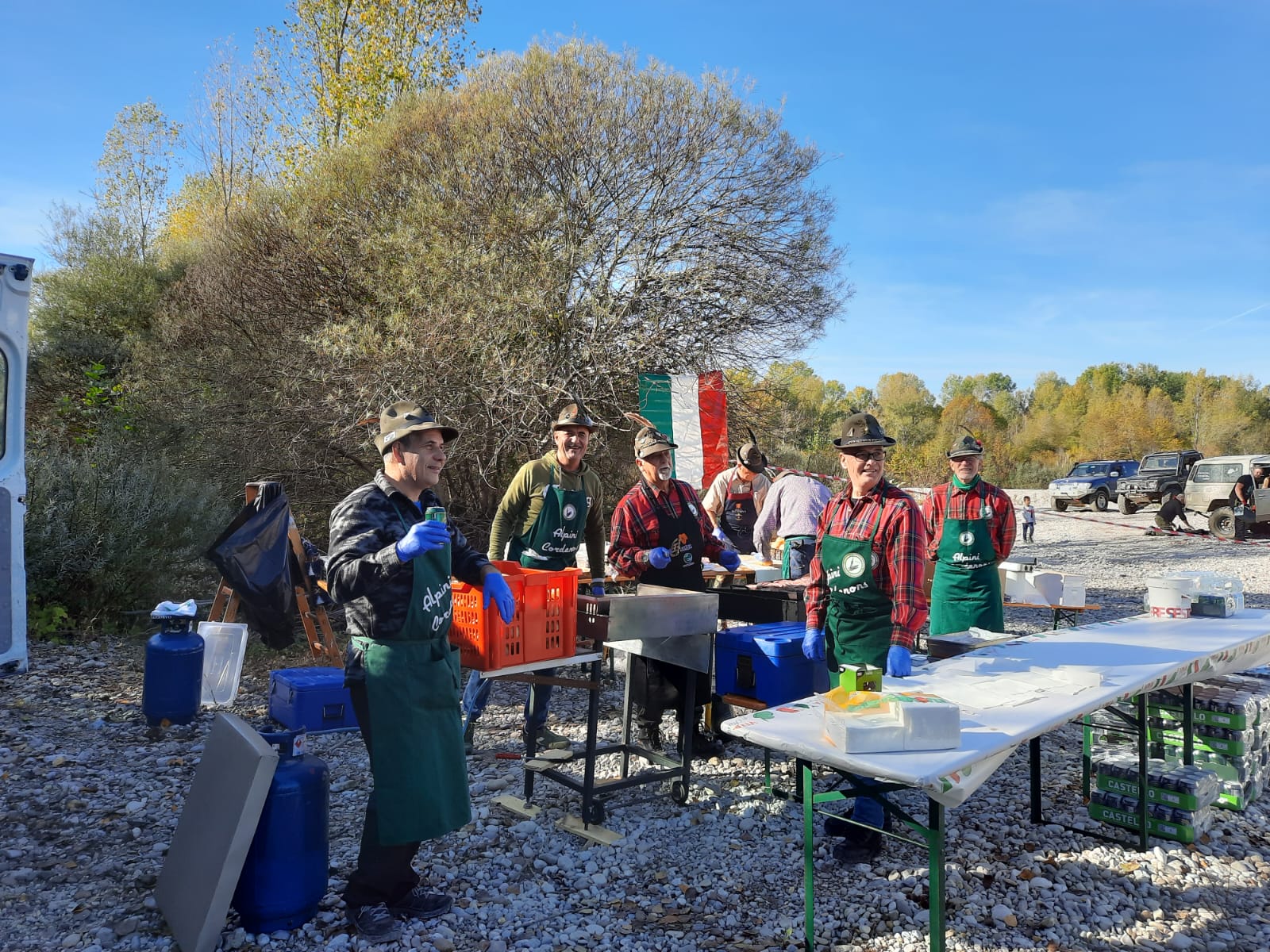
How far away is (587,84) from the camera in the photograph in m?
13.0

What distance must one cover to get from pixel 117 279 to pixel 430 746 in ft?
48.2

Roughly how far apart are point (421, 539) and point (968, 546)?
14.1ft

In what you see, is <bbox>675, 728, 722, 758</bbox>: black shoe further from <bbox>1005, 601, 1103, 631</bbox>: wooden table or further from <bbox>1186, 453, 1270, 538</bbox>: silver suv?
<bbox>1186, 453, 1270, 538</bbox>: silver suv

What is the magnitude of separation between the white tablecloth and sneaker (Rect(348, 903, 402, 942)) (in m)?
1.53

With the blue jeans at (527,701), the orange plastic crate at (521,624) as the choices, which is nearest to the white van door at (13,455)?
the blue jeans at (527,701)

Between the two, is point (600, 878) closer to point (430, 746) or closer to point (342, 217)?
point (430, 746)

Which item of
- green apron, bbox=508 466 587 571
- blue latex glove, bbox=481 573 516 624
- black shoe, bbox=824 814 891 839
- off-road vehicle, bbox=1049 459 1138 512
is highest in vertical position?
off-road vehicle, bbox=1049 459 1138 512

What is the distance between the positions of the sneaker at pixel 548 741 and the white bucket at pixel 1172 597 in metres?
3.74

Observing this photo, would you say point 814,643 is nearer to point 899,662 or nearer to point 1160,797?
point 899,662

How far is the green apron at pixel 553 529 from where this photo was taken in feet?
17.8

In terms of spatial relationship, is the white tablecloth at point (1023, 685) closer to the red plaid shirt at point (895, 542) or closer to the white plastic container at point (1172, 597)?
the white plastic container at point (1172, 597)

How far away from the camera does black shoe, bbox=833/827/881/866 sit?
3.99m

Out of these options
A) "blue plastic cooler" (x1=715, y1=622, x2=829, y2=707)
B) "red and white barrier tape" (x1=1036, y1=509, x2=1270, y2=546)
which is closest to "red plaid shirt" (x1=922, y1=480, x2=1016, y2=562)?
"blue plastic cooler" (x1=715, y1=622, x2=829, y2=707)

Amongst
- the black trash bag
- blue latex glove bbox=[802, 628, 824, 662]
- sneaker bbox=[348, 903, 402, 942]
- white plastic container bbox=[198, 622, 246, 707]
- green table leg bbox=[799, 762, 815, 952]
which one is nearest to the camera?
green table leg bbox=[799, 762, 815, 952]
